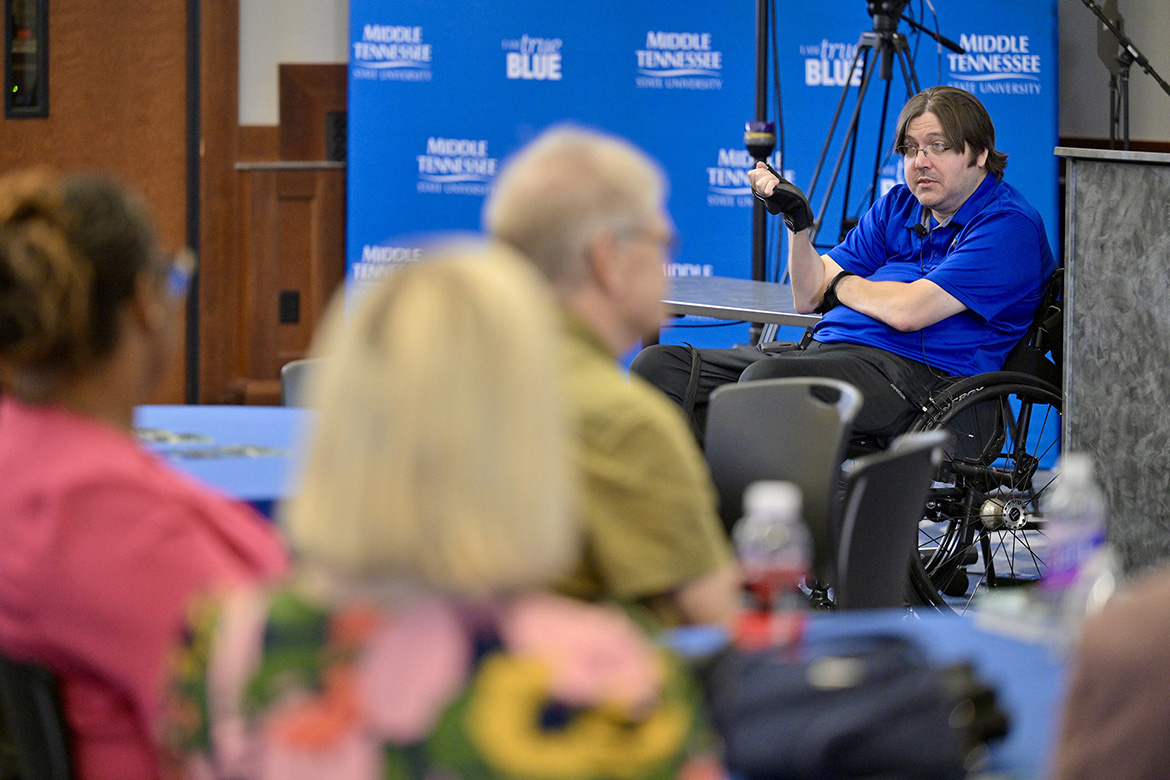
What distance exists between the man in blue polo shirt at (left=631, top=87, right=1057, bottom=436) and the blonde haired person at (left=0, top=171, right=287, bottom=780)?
7.48 ft

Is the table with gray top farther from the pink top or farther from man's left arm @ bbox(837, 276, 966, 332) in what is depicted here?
the pink top

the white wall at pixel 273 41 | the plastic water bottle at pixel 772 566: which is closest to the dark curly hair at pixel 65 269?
the plastic water bottle at pixel 772 566

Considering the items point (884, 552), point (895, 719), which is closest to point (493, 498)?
point (895, 719)

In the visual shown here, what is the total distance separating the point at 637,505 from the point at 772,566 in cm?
17

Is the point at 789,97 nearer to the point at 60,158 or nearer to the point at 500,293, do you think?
the point at 60,158

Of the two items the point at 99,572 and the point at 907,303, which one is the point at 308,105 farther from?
the point at 99,572

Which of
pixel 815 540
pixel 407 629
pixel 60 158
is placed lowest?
pixel 815 540

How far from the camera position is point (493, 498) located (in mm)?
834

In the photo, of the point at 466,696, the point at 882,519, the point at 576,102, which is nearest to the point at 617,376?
the point at 466,696

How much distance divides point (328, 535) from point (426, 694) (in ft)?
0.39

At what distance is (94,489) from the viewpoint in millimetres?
1198

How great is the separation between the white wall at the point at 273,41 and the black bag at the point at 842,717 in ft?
19.3

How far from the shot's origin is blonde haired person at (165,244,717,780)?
83cm

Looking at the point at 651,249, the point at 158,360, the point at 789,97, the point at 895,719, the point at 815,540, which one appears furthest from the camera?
the point at 789,97
